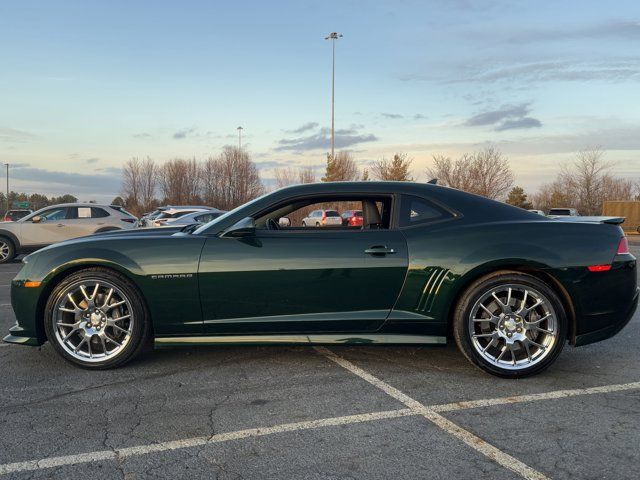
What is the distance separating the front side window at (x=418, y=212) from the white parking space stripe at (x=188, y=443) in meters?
1.46

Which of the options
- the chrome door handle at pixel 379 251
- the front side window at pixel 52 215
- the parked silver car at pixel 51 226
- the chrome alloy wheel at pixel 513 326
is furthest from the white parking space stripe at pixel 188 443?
the front side window at pixel 52 215

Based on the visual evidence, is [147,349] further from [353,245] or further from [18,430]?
[353,245]

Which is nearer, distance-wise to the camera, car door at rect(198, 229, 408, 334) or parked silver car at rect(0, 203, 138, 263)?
car door at rect(198, 229, 408, 334)

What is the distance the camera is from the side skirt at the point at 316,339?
380 cm

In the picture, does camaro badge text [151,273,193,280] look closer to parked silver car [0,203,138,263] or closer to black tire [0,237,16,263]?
parked silver car [0,203,138,263]

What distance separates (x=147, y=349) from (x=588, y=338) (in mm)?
3639

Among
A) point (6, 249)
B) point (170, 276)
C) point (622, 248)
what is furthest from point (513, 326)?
point (6, 249)

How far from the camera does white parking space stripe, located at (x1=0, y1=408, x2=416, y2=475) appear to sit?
98.9 inches

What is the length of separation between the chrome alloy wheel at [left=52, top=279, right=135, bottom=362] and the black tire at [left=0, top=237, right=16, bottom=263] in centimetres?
1079

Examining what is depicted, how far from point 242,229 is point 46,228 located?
11377 mm

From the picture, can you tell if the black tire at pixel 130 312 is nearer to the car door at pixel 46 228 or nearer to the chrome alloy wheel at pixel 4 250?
the car door at pixel 46 228

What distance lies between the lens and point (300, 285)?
3781mm

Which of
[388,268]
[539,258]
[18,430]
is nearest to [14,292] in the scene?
[18,430]

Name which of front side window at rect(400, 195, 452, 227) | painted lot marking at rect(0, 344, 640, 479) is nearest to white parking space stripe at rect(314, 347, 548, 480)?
painted lot marking at rect(0, 344, 640, 479)
